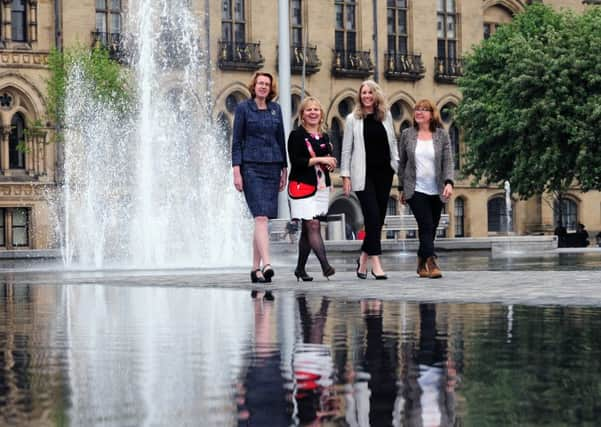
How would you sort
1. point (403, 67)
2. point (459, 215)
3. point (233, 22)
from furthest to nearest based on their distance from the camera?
point (459, 215) < point (403, 67) < point (233, 22)

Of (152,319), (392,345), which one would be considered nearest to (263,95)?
(152,319)

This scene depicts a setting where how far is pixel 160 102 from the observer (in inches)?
2248

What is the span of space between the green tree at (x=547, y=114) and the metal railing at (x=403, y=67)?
12743 mm

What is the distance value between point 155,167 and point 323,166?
18.8 meters

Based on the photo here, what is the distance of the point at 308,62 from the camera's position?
6072cm

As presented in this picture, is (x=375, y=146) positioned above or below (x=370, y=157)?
above

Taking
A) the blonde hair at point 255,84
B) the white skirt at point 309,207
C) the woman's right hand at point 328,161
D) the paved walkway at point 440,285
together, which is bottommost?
the paved walkway at point 440,285

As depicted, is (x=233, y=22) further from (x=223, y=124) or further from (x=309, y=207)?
(x=309, y=207)

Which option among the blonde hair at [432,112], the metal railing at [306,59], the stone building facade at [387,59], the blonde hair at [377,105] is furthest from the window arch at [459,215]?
the blonde hair at [377,105]

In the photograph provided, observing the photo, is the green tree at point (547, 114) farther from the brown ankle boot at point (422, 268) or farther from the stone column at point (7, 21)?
the brown ankle boot at point (422, 268)

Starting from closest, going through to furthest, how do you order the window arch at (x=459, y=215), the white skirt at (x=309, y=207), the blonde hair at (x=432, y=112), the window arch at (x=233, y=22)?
the white skirt at (x=309, y=207) → the blonde hair at (x=432, y=112) → the window arch at (x=233, y=22) → the window arch at (x=459, y=215)

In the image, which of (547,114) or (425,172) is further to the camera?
(547,114)

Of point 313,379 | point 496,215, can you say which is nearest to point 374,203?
point 313,379

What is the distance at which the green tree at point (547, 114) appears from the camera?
4616cm
